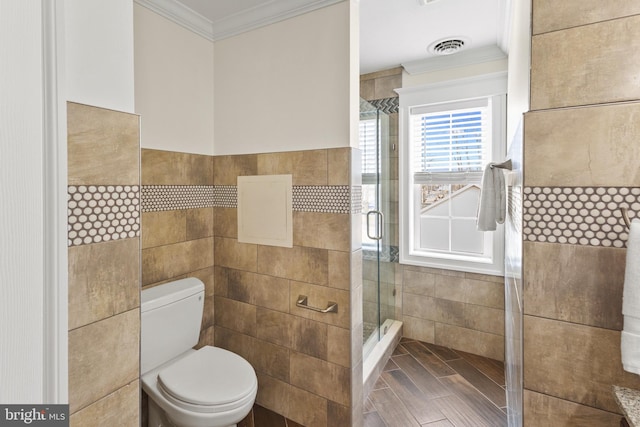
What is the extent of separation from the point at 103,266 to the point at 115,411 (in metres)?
0.42

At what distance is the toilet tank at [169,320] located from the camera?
5.14 ft

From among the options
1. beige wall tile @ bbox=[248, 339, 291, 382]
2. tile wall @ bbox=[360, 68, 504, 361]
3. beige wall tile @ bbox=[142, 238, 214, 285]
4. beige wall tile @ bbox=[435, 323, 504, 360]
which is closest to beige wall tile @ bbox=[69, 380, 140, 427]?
beige wall tile @ bbox=[142, 238, 214, 285]

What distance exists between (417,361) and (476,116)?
2123 millimetres

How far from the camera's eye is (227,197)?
2105mm

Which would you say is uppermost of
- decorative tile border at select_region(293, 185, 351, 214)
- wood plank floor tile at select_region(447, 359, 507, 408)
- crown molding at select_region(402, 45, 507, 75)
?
crown molding at select_region(402, 45, 507, 75)

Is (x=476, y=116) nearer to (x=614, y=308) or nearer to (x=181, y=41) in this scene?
(x=614, y=308)

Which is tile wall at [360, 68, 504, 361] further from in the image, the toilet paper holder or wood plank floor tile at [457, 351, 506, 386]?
the toilet paper holder

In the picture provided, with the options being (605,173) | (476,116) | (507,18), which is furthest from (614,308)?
(476,116)

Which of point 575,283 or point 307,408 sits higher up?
point 575,283

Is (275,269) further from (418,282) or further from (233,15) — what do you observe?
(233,15)

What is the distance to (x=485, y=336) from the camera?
2547 millimetres

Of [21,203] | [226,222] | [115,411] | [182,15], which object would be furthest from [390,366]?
[182,15]

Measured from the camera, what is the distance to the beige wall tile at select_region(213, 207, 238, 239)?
2.08 metres

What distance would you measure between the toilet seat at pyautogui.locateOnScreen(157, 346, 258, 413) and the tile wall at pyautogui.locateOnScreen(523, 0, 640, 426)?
1167 millimetres
